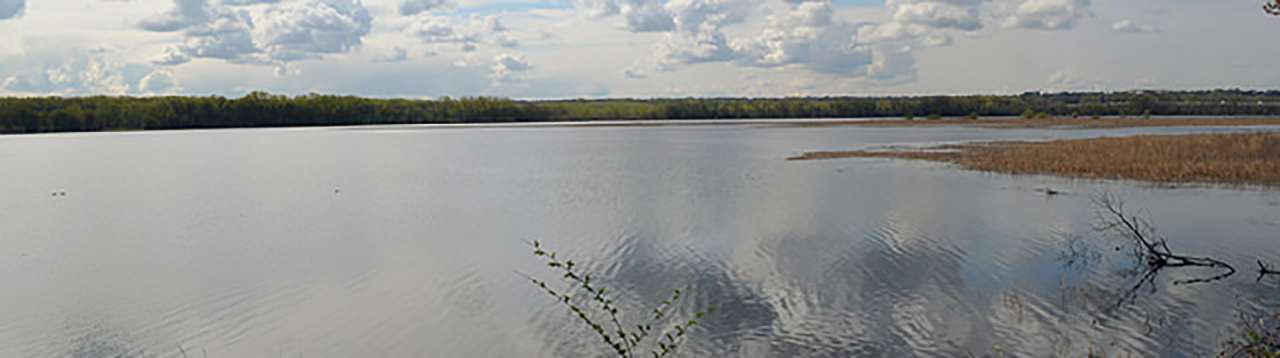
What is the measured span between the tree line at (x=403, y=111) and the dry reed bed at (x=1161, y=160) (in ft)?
265

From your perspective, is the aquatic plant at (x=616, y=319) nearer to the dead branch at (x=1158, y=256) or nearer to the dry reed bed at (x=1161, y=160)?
the dead branch at (x=1158, y=256)

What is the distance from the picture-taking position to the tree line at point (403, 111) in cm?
10139

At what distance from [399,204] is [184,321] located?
12.1 m

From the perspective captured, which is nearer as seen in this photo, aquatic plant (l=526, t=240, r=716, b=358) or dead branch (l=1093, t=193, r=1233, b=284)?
aquatic plant (l=526, t=240, r=716, b=358)

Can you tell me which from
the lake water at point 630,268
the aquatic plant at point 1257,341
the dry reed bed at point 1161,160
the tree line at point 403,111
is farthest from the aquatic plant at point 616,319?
the tree line at point 403,111

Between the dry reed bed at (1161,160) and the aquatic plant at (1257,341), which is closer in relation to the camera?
the aquatic plant at (1257,341)

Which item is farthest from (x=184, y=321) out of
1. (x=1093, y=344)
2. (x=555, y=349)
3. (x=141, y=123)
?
(x=141, y=123)

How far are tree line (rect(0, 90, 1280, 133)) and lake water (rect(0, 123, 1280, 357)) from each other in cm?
8794

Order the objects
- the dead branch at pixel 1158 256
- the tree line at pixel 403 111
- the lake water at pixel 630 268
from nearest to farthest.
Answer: the lake water at pixel 630 268 < the dead branch at pixel 1158 256 < the tree line at pixel 403 111

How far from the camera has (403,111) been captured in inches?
5300

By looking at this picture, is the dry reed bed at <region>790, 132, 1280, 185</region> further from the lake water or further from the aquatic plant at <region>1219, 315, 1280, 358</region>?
the aquatic plant at <region>1219, 315, 1280, 358</region>

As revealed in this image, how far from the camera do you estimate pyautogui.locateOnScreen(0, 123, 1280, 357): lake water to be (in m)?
9.20

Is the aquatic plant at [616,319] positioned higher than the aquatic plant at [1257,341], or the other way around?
the aquatic plant at [1257,341]

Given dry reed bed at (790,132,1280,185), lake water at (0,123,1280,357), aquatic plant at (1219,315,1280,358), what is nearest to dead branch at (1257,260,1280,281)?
lake water at (0,123,1280,357)
